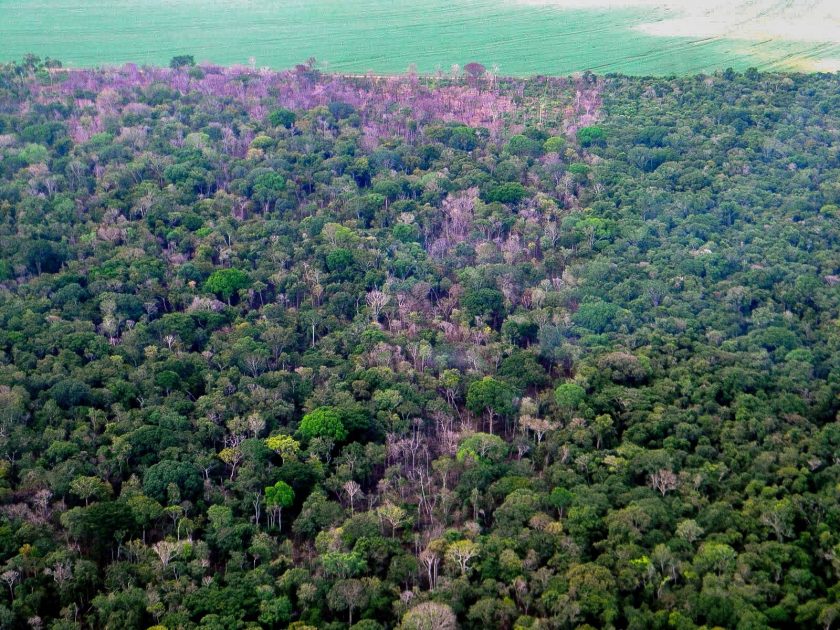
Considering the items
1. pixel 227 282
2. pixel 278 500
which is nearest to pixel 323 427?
pixel 278 500

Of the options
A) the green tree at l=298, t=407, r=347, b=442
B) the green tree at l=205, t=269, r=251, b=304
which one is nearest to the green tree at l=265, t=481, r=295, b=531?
the green tree at l=298, t=407, r=347, b=442

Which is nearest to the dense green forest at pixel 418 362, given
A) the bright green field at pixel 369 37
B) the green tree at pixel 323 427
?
the green tree at pixel 323 427

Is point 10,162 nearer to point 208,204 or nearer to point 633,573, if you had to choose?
point 208,204

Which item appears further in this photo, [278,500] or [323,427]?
[323,427]

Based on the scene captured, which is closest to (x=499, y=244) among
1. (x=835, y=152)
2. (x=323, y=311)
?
(x=323, y=311)

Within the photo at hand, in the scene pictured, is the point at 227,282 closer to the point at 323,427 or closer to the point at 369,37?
the point at 323,427

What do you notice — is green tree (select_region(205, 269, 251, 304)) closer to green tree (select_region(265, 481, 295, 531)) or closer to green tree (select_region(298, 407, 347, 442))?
green tree (select_region(298, 407, 347, 442))
